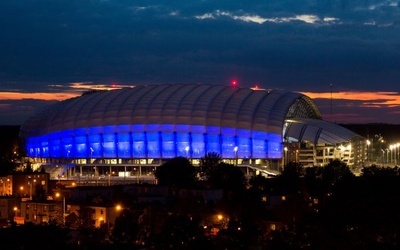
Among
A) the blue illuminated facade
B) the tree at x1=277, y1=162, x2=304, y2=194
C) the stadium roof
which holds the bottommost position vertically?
the tree at x1=277, y1=162, x2=304, y2=194

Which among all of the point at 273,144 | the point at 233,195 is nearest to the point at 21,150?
the point at 273,144

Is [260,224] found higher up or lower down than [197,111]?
lower down

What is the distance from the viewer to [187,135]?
7106 centimetres

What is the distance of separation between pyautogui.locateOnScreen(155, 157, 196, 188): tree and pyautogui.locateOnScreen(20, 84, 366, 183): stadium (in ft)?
33.2

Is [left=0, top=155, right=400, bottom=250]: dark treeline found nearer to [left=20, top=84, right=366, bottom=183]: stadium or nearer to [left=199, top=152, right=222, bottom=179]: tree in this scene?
[left=199, top=152, right=222, bottom=179]: tree

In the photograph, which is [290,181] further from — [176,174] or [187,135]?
[187,135]

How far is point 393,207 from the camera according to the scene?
113 feet

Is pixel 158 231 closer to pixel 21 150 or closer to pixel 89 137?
pixel 89 137

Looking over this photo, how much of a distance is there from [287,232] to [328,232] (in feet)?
6.16

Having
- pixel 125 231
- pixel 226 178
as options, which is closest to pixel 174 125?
pixel 226 178

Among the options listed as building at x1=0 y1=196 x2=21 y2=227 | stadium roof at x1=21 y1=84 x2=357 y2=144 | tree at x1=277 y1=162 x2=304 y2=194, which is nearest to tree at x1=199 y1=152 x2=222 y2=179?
stadium roof at x1=21 y1=84 x2=357 y2=144

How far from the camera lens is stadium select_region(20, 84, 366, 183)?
7006 cm

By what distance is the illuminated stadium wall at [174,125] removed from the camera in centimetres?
7031

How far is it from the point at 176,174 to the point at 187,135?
43.6 feet
